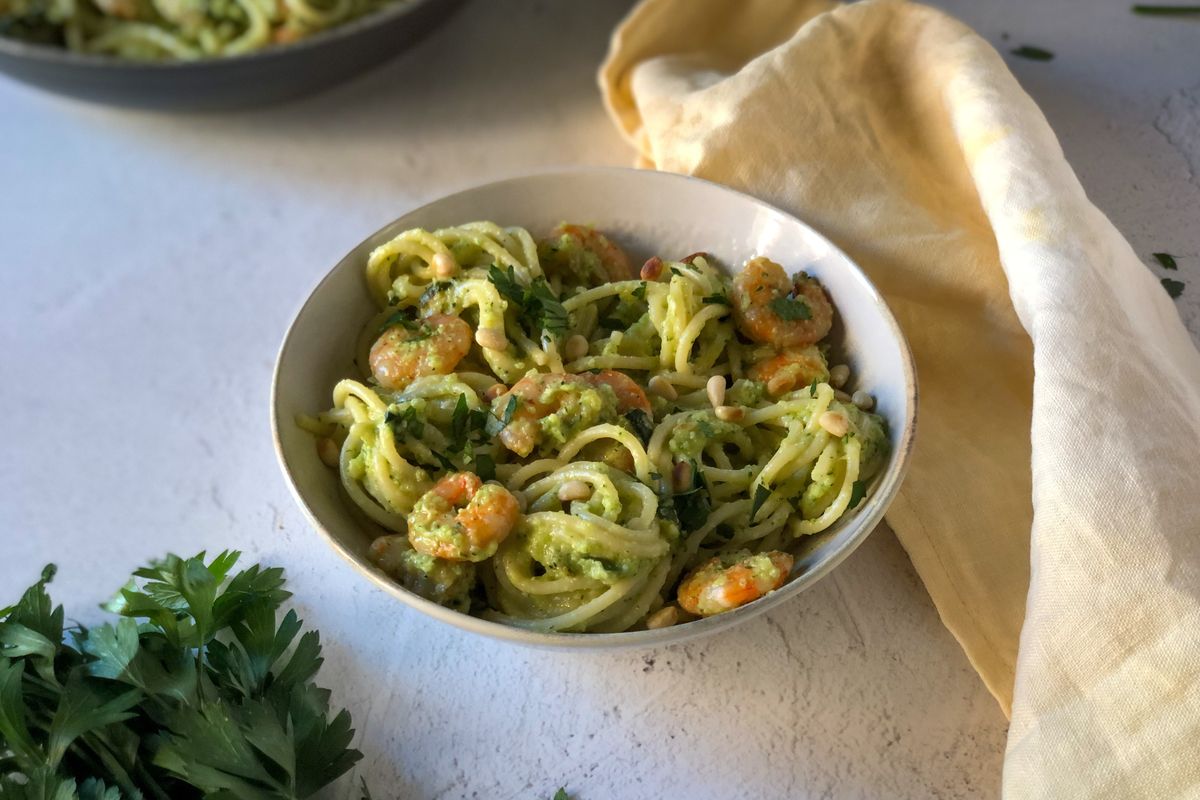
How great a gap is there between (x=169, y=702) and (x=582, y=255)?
1.12 meters

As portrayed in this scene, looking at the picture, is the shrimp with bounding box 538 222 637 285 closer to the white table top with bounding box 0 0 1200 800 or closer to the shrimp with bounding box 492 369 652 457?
the shrimp with bounding box 492 369 652 457

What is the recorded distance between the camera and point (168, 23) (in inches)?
106

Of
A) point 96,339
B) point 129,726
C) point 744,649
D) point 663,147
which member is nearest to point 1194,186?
point 663,147

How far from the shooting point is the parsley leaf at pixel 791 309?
188 cm

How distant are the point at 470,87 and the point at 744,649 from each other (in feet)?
6.25

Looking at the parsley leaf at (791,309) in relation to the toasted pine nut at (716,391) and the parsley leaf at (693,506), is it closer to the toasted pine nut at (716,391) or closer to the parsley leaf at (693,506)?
the toasted pine nut at (716,391)

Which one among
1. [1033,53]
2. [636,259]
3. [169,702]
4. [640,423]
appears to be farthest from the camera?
[1033,53]

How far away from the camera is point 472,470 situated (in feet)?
5.68

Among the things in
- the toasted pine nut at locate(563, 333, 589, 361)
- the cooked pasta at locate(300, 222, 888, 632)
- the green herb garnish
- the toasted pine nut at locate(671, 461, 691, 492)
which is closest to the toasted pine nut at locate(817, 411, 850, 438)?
the cooked pasta at locate(300, 222, 888, 632)

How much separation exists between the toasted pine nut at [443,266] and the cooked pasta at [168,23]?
1038 mm

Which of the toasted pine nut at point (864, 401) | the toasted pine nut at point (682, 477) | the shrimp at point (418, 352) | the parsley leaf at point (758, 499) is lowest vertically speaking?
the parsley leaf at point (758, 499)

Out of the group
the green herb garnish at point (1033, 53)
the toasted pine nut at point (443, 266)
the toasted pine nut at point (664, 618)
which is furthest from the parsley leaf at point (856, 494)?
the green herb garnish at point (1033, 53)

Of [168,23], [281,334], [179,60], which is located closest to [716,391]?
[281,334]

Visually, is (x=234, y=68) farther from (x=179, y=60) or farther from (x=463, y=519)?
(x=463, y=519)
